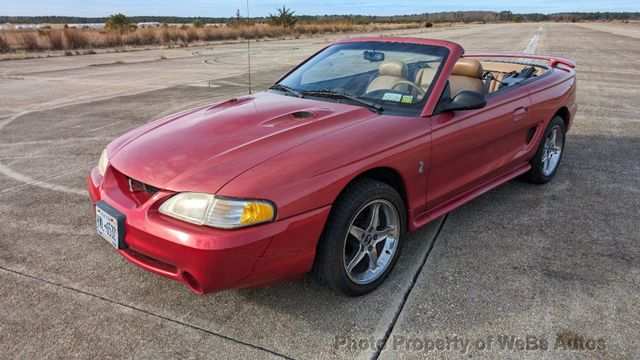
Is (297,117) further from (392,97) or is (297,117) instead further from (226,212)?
(226,212)

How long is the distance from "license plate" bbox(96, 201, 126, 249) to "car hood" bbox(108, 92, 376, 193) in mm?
216

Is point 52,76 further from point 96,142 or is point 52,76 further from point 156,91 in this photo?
point 96,142

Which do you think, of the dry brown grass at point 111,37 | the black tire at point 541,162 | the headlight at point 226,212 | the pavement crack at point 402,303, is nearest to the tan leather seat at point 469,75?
the black tire at point 541,162

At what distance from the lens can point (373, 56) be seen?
3.77 meters

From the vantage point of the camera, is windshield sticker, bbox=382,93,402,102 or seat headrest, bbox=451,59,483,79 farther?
seat headrest, bbox=451,59,483,79

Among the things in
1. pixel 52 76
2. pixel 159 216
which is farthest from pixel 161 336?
pixel 52 76

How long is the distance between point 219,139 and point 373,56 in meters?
1.61

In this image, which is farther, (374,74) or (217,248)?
(374,74)

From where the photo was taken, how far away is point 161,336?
2.45 metres

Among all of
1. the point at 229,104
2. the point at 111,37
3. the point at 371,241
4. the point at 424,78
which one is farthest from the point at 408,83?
the point at 111,37

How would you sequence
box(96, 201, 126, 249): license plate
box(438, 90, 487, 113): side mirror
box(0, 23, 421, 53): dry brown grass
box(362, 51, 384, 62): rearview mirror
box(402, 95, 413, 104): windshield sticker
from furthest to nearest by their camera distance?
box(0, 23, 421, 53): dry brown grass < box(362, 51, 384, 62): rearview mirror < box(402, 95, 413, 104): windshield sticker < box(438, 90, 487, 113): side mirror < box(96, 201, 126, 249): license plate

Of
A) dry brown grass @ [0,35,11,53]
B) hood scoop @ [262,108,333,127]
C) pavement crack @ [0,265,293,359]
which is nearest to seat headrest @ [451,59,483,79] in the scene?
hood scoop @ [262,108,333,127]

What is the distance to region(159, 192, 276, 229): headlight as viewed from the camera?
2.22 m

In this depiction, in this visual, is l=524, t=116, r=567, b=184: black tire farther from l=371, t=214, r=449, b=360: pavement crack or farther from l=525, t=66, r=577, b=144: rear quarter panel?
l=371, t=214, r=449, b=360: pavement crack
